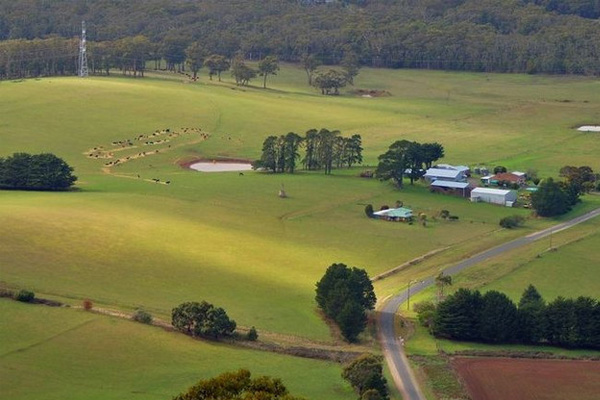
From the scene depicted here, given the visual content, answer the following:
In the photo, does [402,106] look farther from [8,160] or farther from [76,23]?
[76,23]

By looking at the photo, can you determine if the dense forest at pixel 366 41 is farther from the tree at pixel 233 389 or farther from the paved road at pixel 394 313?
the tree at pixel 233 389

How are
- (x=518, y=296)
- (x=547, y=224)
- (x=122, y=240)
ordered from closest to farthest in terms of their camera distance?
1. (x=518, y=296)
2. (x=122, y=240)
3. (x=547, y=224)

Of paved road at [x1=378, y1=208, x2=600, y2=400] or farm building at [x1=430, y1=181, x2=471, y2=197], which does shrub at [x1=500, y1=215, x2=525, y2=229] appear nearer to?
paved road at [x1=378, y1=208, x2=600, y2=400]

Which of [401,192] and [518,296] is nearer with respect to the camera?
[518,296]

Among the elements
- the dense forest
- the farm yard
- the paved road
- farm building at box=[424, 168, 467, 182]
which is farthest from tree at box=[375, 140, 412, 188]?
the dense forest

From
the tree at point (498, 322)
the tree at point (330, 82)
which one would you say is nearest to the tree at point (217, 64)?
the tree at point (330, 82)

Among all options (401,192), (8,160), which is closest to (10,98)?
(8,160)
